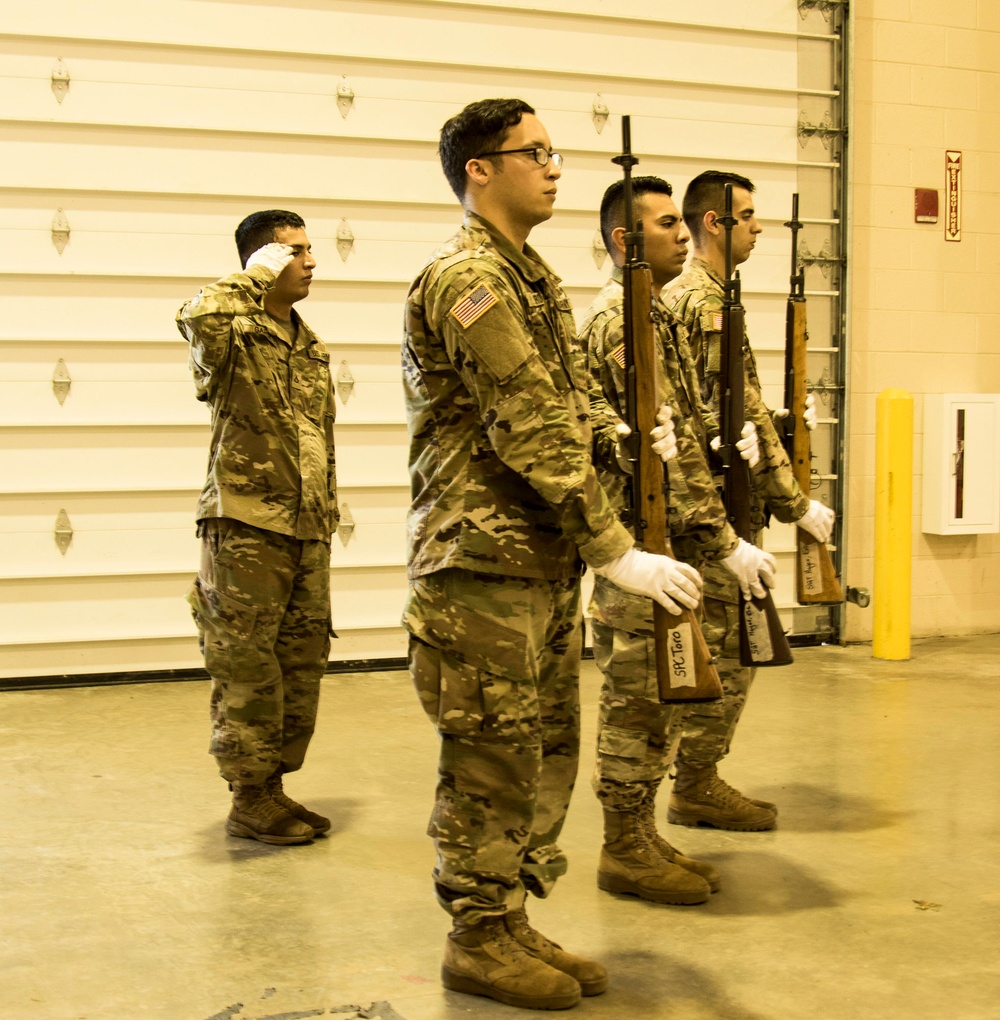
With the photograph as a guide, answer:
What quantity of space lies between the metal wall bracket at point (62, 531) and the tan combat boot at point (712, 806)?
11.5 ft

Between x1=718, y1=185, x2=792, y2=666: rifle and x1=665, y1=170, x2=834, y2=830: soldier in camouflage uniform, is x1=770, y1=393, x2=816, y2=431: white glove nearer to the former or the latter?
x1=665, y1=170, x2=834, y2=830: soldier in camouflage uniform

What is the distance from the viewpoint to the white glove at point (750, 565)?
11.3 ft

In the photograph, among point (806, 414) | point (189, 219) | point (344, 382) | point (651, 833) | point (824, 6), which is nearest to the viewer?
point (651, 833)

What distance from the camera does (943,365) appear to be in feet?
24.6

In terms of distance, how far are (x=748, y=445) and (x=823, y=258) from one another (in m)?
3.93

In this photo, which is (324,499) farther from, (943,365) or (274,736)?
(943,365)

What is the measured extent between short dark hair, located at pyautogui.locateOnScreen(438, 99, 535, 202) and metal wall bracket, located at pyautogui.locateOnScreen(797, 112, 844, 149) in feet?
16.3

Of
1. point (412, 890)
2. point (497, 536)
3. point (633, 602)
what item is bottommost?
point (412, 890)

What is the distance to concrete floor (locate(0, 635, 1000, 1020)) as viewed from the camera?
279 centimetres

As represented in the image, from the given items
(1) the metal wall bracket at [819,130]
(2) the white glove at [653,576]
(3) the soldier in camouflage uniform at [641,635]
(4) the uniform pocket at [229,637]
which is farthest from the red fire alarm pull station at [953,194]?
(2) the white glove at [653,576]

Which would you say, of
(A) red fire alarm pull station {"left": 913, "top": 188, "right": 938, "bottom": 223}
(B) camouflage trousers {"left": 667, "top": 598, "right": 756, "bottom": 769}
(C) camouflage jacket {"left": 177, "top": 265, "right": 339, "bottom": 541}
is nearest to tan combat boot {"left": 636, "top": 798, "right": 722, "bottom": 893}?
(B) camouflage trousers {"left": 667, "top": 598, "right": 756, "bottom": 769}

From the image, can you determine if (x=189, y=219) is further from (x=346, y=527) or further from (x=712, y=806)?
(x=712, y=806)

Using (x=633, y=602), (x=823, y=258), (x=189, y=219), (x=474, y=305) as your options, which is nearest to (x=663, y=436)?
(x=633, y=602)

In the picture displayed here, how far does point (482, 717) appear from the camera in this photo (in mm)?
2594
